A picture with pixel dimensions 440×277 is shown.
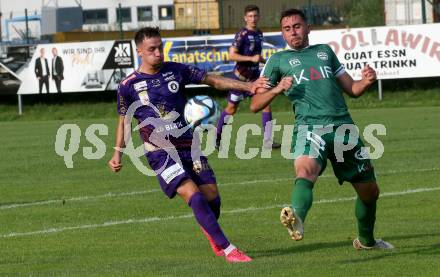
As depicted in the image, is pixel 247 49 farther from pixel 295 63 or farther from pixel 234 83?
pixel 295 63

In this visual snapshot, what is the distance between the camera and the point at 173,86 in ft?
30.9

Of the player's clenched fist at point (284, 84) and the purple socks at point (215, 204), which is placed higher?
the player's clenched fist at point (284, 84)

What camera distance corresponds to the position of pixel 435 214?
11.2 metres

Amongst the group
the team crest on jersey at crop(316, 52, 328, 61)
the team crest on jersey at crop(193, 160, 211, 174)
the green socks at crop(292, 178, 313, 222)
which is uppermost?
the team crest on jersey at crop(316, 52, 328, 61)

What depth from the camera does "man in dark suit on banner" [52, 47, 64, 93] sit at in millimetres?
29719

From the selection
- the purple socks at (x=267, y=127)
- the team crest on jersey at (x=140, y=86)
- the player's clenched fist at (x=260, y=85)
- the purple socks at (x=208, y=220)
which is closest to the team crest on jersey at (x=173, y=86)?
the team crest on jersey at (x=140, y=86)

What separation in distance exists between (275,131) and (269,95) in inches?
519

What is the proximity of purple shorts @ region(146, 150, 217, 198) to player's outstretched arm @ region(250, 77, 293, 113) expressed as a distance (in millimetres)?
792

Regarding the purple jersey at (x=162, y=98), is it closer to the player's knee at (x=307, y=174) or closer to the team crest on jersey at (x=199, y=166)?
the team crest on jersey at (x=199, y=166)

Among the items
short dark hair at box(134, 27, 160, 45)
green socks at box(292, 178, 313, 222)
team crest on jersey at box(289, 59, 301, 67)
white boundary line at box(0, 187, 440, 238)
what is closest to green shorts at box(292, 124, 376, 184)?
green socks at box(292, 178, 313, 222)

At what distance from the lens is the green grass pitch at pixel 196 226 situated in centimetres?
890

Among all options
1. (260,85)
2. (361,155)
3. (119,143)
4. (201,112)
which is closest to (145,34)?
(201,112)

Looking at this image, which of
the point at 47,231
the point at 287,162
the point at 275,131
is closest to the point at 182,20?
the point at 275,131

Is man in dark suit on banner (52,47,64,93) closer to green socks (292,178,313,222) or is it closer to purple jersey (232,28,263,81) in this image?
purple jersey (232,28,263,81)
